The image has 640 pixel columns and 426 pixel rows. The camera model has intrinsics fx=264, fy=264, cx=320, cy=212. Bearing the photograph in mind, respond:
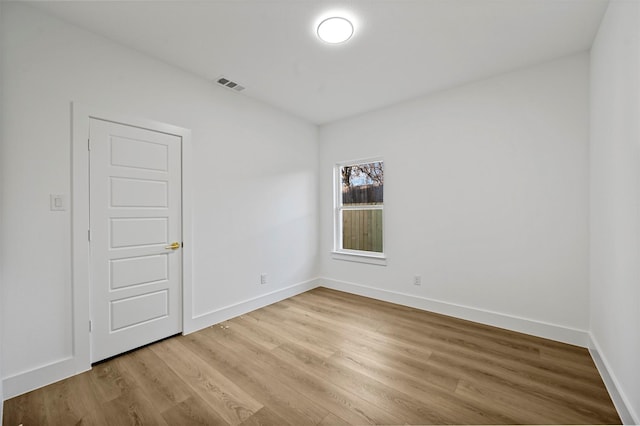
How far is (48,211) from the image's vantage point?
1981mm

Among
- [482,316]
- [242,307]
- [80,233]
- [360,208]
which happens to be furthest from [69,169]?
[482,316]

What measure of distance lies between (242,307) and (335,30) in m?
3.10

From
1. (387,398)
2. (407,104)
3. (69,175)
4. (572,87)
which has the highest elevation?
(407,104)

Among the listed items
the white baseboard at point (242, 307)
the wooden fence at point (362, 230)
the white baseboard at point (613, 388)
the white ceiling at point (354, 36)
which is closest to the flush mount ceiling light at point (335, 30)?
the white ceiling at point (354, 36)

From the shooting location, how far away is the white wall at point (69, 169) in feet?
6.08

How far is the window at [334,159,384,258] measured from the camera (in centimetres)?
398

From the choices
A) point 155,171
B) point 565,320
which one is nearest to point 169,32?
point 155,171

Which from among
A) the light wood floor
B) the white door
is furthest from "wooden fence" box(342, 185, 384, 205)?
the white door

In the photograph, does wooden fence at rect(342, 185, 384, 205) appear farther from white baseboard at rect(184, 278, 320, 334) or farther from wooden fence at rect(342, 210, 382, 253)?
white baseboard at rect(184, 278, 320, 334)

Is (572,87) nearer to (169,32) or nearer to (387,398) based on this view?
(387,398)

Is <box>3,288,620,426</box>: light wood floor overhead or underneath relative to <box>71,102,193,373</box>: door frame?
underneath

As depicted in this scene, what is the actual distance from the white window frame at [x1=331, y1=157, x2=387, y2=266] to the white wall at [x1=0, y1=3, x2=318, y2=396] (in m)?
0.87

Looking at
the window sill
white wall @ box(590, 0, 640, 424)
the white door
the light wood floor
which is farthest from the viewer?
the window sill

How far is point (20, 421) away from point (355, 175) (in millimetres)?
4061
